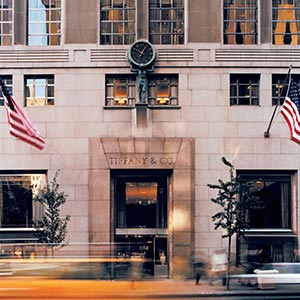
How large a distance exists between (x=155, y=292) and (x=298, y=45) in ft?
77.4

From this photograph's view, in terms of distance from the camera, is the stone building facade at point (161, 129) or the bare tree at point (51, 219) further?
the stone building facade at point (161, 129)

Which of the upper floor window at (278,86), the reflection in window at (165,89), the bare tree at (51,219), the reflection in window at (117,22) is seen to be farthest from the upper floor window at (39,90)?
the upper floor window at (278,86)

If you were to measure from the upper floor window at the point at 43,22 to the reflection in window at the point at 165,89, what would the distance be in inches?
195

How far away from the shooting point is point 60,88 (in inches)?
1217

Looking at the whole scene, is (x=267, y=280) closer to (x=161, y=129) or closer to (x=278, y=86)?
(x=161, y=129)

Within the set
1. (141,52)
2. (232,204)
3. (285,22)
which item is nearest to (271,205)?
(232,204)

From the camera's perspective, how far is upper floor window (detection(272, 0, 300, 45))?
1224 inches

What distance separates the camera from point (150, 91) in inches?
1222

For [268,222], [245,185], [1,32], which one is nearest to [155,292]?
[245,185]

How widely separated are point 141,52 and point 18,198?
8.89 m

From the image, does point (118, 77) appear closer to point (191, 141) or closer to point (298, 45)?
point (191, 141)

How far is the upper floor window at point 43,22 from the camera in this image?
31.4m

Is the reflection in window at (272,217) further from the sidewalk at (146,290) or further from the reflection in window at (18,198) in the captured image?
the sidewalk at (146,290)

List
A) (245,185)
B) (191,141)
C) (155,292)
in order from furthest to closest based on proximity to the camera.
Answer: (191,141) < (245,185) < (155,292)
